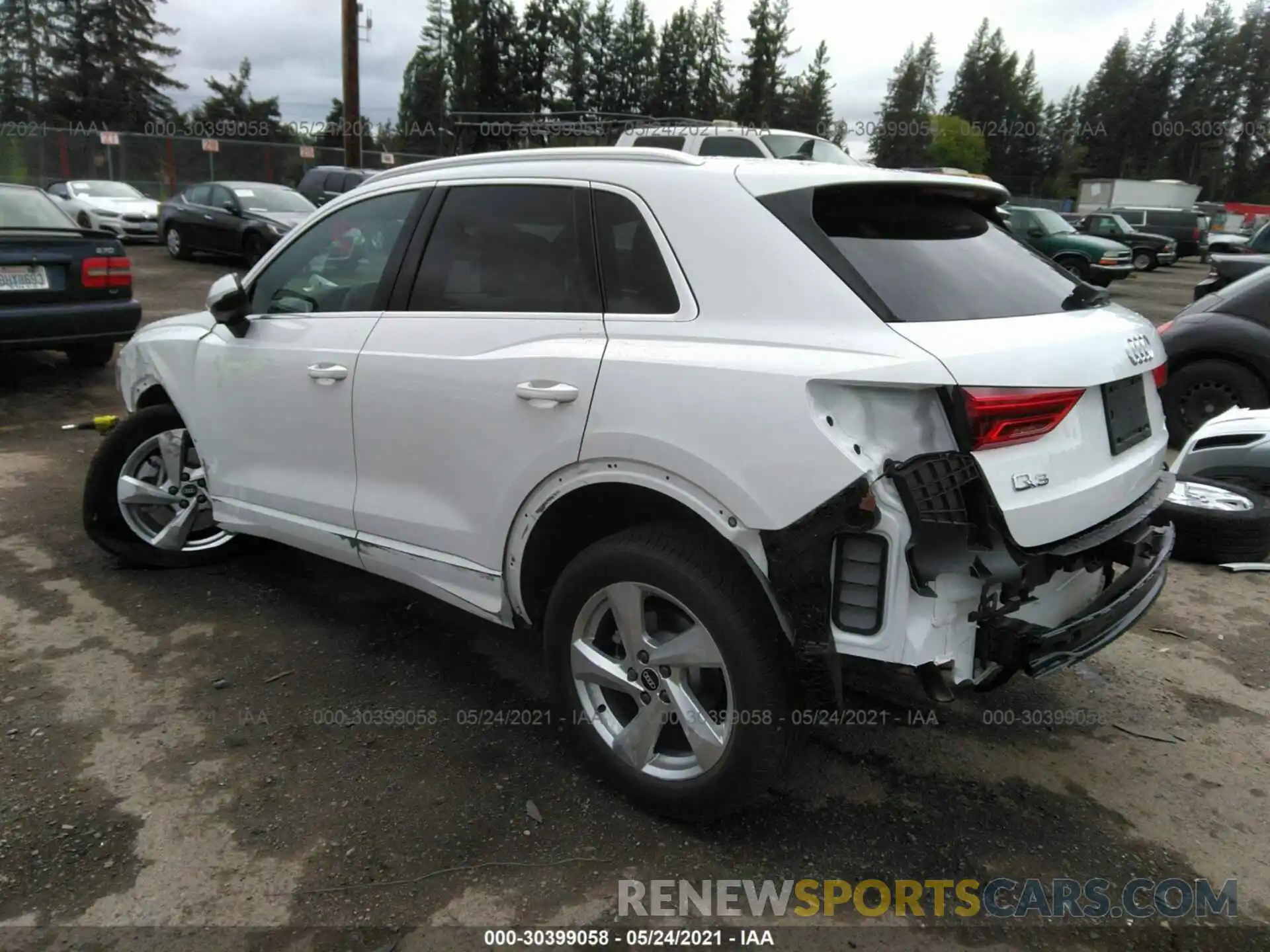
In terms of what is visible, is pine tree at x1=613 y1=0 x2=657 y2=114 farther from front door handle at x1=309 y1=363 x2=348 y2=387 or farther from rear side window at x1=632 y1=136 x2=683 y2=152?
front door handle at x1=309 y1=363 x2=348 y2=387

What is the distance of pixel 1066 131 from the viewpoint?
98.5m

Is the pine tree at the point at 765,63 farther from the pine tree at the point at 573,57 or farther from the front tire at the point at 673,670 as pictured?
the front tire at the point at 673,670

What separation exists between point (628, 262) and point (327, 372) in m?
1.27

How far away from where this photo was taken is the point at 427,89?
71.1 meters

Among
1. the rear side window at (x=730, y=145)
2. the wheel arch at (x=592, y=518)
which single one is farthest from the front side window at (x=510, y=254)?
the rear side window at (x=730, y=145)

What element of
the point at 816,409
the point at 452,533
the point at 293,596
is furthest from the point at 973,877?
the point at 293,596

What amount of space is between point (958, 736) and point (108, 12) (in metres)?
75.1

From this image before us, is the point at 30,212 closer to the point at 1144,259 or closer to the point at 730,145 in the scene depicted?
the point at 730,145

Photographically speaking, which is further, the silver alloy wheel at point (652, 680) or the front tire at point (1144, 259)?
the front tire at point (1144, 259)

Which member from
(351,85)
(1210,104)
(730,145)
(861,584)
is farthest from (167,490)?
(1210,104)

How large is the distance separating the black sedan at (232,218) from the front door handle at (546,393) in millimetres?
14106

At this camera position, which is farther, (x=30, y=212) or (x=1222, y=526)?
(x=30, y=212)

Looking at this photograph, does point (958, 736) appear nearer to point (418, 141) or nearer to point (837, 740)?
point (837, 740)

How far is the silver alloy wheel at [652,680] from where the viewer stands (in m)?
2.53
